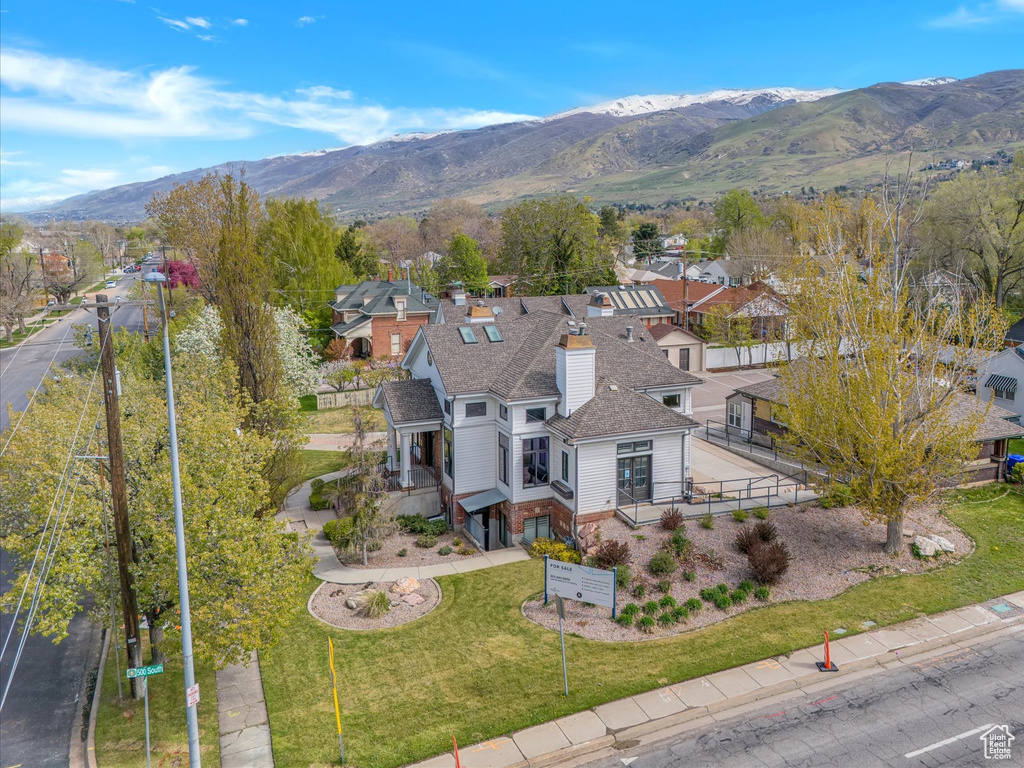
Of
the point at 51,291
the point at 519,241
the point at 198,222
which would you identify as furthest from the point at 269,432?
the point at 51,291

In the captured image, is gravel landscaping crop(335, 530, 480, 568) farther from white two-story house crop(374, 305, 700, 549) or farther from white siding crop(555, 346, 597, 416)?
white siding crop(555, 346, 597, 416)

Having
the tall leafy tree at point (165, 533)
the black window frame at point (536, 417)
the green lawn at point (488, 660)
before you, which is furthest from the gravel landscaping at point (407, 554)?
the tall leafy tree at point (165, 533)

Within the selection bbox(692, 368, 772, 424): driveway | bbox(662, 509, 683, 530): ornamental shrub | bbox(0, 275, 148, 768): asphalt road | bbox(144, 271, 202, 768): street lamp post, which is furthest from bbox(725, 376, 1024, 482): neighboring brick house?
bbox(0, 275, 148, 768): asphalt road

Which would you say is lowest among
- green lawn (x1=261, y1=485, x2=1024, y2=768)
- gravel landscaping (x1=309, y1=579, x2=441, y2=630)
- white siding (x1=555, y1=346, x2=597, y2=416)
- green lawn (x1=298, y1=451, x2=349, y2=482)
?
gravel landscaping (x1=309, y1=579, x2=441, y2=630)

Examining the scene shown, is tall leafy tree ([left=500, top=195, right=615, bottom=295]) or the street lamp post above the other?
tall leafy tree ([left=500, top=195, right=615, bottom=295])

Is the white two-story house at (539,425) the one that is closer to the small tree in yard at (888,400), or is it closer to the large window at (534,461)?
the large window at (534,461)

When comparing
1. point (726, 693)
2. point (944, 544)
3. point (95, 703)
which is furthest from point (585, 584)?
point (944, 544)
